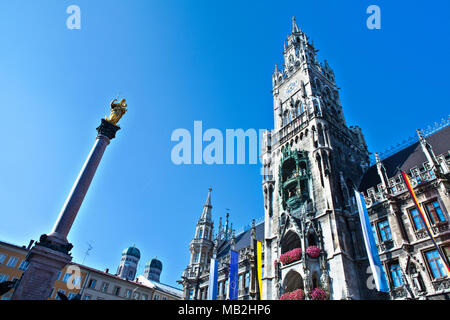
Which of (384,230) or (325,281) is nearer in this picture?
(325,281)

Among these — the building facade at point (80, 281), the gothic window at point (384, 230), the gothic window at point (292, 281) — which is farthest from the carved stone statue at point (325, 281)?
the building facade at point (80, 281)

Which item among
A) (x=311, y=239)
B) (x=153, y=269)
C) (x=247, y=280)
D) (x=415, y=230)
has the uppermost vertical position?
(x=153, y=269)

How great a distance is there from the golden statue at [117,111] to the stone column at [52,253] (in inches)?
187

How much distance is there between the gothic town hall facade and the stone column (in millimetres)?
17753

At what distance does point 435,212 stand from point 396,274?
528cm

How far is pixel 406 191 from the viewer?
21625 millimetres

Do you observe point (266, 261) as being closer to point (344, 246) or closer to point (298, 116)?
point (344, 246)

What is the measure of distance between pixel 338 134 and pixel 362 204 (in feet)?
48.0

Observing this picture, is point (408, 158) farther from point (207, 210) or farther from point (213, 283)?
point (207, 210)

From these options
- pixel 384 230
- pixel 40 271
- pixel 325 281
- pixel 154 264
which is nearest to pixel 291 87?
pixel 384 230

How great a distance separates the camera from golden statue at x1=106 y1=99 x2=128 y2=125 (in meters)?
24.3

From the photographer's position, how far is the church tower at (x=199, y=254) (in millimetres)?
38812

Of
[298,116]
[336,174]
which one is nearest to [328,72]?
[298,116]

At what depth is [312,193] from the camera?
28078 millimetres
